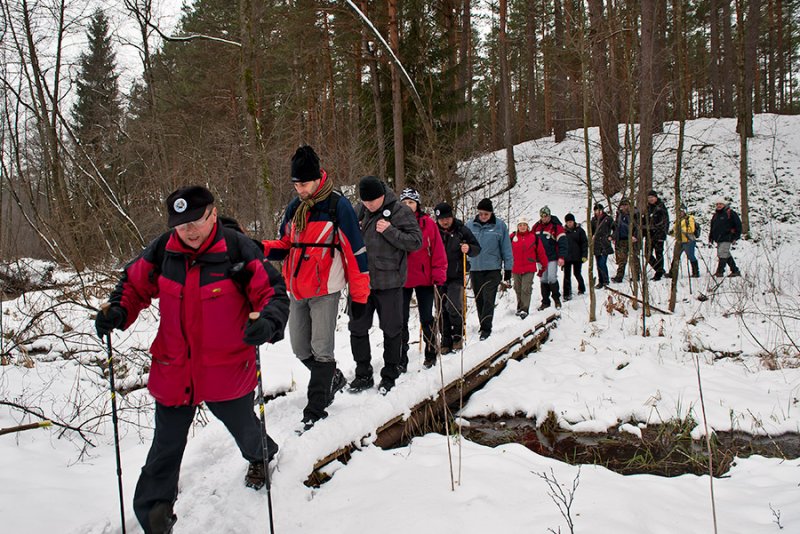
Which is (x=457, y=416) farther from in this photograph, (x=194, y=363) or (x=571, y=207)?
(x=571, y=207)

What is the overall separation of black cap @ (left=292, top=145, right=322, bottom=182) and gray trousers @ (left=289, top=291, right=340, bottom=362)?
96cm

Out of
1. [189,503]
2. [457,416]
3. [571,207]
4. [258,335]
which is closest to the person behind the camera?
[258,335]

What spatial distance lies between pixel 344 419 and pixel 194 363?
1370 millimetres

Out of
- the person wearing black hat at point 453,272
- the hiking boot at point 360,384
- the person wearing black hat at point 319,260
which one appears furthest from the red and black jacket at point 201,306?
the person wearing black hat at point 453,272

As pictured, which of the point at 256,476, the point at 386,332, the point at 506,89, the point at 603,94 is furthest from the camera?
the point at 506,89

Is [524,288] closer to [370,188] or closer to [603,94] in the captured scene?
[603,94]

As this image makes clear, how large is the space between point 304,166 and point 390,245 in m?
1.18

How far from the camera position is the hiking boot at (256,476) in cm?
297

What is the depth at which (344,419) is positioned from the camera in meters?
3.56

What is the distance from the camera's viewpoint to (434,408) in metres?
4.39

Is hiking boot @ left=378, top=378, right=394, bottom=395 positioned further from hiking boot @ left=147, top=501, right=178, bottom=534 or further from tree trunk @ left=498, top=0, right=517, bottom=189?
tree trunk @ left=498, top=0, right=517, bottom=189

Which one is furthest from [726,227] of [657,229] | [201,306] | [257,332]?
[201,306]

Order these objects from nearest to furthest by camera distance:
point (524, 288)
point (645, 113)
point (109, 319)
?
point (109, 319) < point (645, 113) < point (524, 288)

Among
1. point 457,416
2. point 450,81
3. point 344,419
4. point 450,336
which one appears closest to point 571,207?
point 450,81
